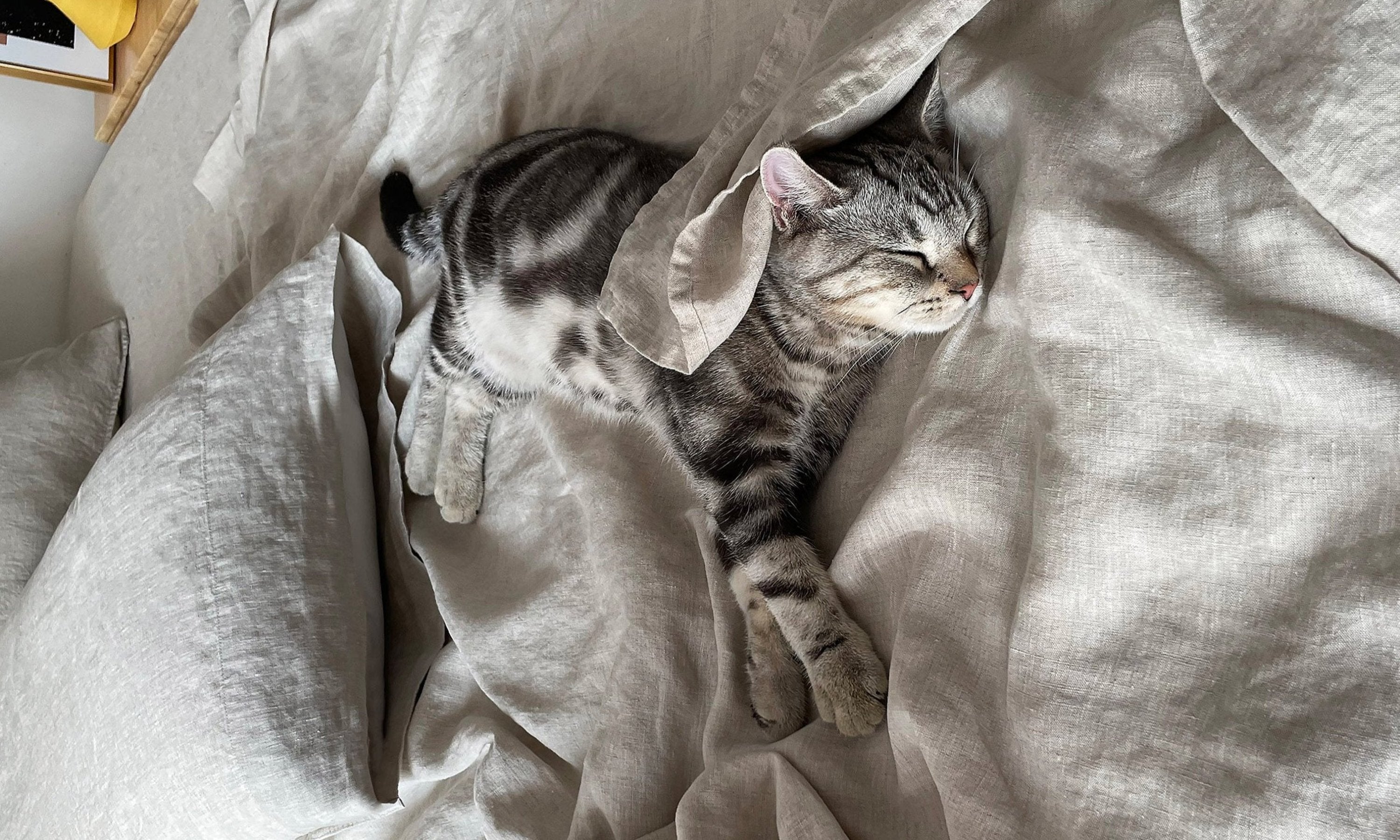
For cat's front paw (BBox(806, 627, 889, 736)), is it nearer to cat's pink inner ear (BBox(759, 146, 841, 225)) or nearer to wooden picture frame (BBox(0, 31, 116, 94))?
cat's pink inner ear (BBox(759, 146, 841, 225))

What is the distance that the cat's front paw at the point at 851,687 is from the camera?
83cm

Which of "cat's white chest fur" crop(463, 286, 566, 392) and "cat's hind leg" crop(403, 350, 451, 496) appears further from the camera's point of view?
"cat's hind leg" crop(403, 350, 451, 496)

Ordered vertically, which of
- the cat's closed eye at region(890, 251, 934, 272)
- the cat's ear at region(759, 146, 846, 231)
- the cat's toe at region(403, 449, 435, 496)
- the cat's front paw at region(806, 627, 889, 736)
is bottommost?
the cat's toe at region(403, 449, 435, 496)

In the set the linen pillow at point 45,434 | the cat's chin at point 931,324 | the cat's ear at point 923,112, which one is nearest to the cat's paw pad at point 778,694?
the cat's chin at point 931,324

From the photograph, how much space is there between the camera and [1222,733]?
576 millimetres

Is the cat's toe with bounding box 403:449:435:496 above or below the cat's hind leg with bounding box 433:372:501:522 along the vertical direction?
below

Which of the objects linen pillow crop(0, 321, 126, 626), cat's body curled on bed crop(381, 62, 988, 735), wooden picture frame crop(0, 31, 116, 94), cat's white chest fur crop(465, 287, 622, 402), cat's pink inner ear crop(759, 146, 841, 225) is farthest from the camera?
wooden picture frame crop(0, 31, 116, 94)

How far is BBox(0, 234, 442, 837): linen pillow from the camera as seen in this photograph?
3.15 ft

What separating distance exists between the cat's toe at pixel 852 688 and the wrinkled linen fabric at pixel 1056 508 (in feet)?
0.09

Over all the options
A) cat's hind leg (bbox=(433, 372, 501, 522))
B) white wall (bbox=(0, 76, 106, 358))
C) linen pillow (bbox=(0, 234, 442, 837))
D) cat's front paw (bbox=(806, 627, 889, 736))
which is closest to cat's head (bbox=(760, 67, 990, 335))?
cat's front paw (bbox=(806, 627, 889, 736))

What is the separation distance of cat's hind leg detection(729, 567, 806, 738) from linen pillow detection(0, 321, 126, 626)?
1.00 m

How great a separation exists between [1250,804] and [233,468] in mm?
1072

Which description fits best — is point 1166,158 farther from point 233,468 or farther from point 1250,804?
point 233,468

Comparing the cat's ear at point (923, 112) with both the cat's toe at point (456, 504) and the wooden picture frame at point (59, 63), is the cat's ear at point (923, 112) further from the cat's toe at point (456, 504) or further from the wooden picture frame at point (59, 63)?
the wooden picture frame at point (59, 63)
